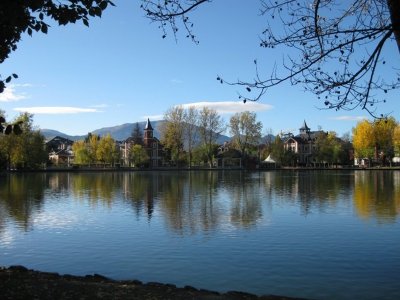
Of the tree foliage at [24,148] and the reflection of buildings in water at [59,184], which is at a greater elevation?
the tree foliage at [24,148]

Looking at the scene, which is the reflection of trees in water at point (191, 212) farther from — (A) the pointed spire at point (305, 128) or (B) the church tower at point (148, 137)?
(A) the pointed spire at point (305, 128)

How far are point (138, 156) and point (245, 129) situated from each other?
29439 mm

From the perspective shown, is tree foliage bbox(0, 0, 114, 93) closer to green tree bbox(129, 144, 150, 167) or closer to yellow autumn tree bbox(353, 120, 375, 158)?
yellow autumn tree bbox(353, 120, 375, 158)

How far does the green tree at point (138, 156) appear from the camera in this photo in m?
126

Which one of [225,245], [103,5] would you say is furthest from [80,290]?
[225,245]

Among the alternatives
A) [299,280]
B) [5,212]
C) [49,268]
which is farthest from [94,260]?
[5,212]

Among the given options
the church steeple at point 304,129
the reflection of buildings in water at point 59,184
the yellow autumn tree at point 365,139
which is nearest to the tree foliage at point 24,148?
the reflection of buildings in water at point 59,184

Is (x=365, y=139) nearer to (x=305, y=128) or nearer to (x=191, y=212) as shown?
(x=305, y=128)

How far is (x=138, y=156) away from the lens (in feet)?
413

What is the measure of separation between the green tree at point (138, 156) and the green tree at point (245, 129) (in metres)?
24.3

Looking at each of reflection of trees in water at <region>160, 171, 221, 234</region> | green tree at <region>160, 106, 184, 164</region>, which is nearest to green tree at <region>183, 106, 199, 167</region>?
green tree at <region>160, 106, 184, 164</region>

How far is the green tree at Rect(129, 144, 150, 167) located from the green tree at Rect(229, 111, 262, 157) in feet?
79.9

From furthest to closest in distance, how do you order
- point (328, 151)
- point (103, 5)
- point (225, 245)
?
1. point (328, 151)
2. point (225, 245)
3. point (103, 5)

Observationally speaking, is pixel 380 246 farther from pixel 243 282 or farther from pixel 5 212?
pixel 5 212
